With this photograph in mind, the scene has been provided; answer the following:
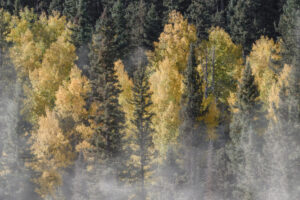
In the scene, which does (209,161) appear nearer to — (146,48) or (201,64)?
(201,64)

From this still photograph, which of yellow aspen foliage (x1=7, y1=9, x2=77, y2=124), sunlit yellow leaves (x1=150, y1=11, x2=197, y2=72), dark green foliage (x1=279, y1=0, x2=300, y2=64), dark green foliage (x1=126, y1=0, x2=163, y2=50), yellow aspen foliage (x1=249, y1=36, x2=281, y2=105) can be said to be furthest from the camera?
dark green foliage (x1=126, y1=0, x2=163, y2=50)

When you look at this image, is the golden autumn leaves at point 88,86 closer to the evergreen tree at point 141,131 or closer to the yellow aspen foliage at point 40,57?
the yellow aspen foliage at point 40,57

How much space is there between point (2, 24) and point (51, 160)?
2275 cm

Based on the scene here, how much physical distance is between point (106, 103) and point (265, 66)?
18609 millimetres

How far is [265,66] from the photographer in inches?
1960

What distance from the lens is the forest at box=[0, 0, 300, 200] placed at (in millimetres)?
40344

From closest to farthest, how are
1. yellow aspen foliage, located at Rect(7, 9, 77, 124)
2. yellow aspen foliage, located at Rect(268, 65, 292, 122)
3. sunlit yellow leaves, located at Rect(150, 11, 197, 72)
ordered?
yellow aspen foliage, located at Rect(268, 65, 292, 122)
yellow aspen foliage, located at Rect(7, 9, 77, 124)
sunlit yellow leaves, located at Rect(150, 11, 197, 72)

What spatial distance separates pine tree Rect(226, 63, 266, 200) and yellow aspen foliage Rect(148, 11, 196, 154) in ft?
20.0

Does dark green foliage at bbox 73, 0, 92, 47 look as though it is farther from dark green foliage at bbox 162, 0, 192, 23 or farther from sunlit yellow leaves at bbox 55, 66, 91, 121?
sunlit yellow leaves at bbox 55, 66, 91, 121

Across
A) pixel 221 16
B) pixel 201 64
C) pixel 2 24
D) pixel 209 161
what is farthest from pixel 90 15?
pixel 209 161

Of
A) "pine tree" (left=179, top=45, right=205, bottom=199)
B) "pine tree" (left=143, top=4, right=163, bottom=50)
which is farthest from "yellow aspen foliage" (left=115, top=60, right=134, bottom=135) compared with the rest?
"pine tree" (left=143, top=4, right=163, bottom=50)

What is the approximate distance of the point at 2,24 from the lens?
192 ft

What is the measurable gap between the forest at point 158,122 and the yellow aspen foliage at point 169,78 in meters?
0.11

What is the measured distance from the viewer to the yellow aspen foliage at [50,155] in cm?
4425
